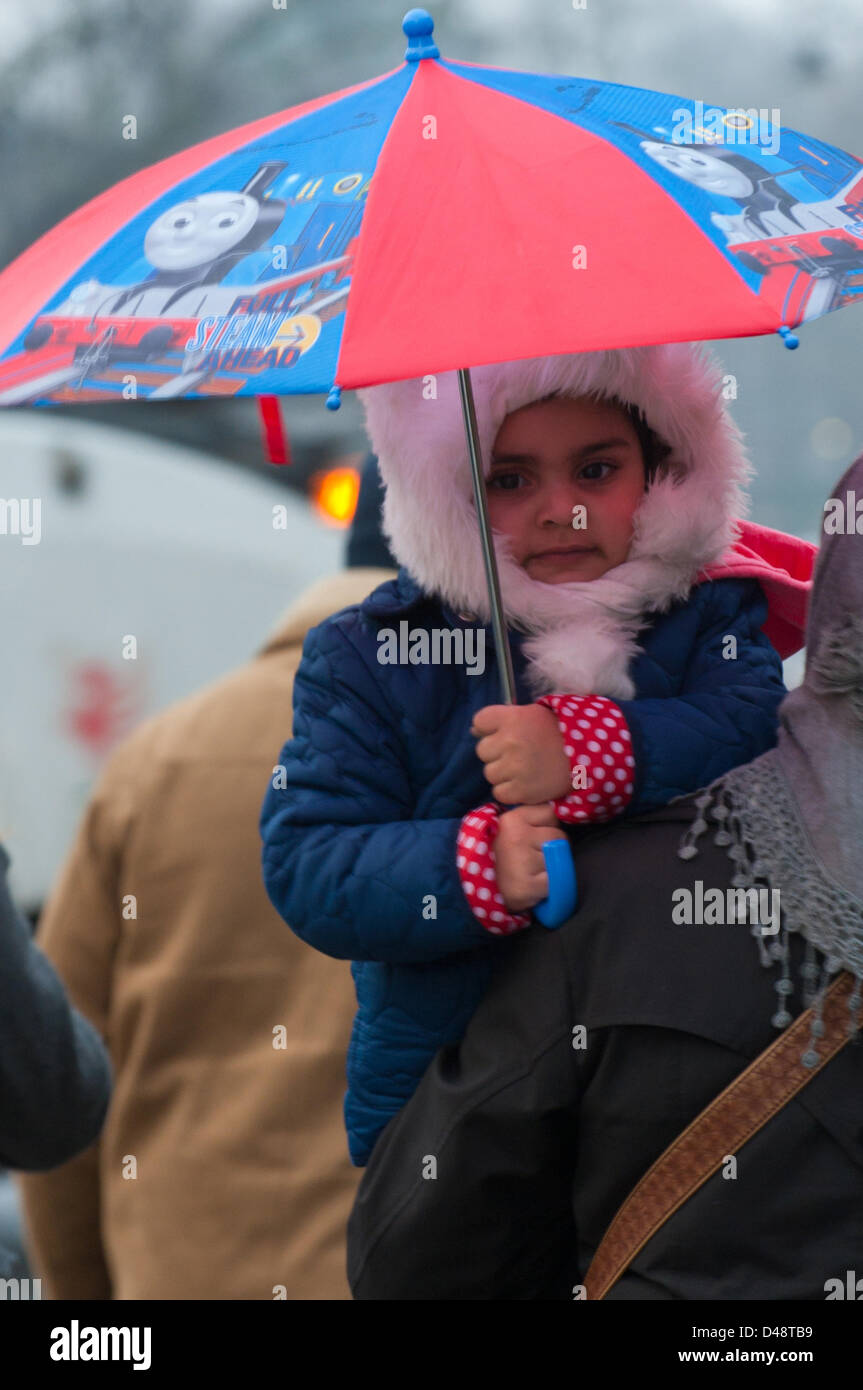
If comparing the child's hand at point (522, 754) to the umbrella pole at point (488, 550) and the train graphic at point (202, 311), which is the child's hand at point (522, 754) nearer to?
the umbrella pole at point (488, 550)

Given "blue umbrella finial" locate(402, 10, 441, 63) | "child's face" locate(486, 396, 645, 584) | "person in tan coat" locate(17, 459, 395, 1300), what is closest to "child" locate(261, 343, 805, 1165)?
"child's face" locate(486, 396, 645, 584)

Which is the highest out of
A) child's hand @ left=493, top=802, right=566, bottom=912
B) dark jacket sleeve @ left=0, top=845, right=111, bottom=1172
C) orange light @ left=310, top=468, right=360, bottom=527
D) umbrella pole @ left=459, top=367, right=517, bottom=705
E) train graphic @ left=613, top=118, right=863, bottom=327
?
orange light @ left=310, top=468, right=360, bottom=527

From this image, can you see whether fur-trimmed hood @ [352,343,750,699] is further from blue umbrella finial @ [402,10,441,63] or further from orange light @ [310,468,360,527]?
orange light @ [310,468,360,527]

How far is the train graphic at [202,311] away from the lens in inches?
75.6

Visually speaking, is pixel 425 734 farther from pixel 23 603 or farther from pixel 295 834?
pixel 23 603

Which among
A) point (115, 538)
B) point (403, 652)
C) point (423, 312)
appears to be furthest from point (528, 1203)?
point (115, 538)

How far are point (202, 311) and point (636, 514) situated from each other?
2.16 ft

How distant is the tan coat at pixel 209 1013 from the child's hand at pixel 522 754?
113 centimetres

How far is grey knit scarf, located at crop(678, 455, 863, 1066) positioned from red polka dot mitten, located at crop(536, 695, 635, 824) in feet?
0.72

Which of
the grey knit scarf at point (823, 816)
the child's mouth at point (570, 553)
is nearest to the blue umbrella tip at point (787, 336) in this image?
the grey knit scarf at point (823, 816)

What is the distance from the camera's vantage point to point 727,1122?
1829 millimetres

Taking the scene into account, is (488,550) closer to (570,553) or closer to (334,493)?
(570,553)

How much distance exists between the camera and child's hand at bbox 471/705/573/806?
2094 millimetres

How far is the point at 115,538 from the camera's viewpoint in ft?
20.5
